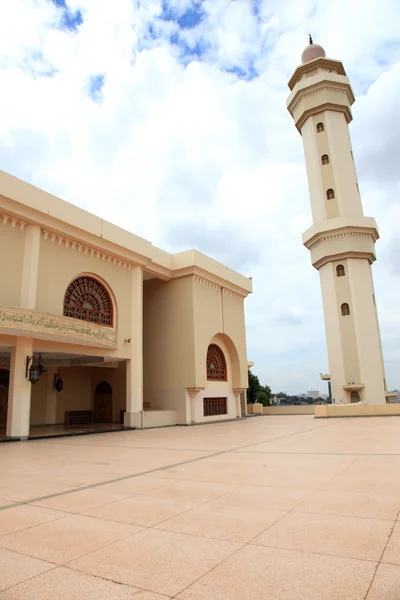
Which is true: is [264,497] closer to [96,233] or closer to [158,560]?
[158,560]

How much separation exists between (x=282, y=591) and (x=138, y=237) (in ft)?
55.2

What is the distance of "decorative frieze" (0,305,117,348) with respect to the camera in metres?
11.8

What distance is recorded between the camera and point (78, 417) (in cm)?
2070

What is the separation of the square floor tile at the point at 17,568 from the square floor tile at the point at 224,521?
111cm

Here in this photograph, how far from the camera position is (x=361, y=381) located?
84.3ft

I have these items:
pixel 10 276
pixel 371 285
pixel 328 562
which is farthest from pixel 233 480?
pixel 371 285

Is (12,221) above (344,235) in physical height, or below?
below

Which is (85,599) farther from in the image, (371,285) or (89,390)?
(371,285)

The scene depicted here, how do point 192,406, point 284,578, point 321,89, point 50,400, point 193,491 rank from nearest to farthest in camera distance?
1. point 284,578
2. point 193,491
3. point 50,400
4. point 192,406
5. point 321,89

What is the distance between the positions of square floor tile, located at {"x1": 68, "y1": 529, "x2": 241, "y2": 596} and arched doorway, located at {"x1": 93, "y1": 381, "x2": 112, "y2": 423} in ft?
61.2

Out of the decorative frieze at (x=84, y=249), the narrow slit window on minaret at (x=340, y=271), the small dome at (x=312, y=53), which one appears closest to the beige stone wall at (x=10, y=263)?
the decorative frieze at (x=84, y=249)

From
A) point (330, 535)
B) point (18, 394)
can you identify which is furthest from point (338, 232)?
point (330, 535)

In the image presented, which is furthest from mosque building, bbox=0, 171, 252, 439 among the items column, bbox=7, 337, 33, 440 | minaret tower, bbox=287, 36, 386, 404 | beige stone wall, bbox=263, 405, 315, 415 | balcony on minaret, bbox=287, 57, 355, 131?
balcony on minaret, bbox=287, 57, 355, 131

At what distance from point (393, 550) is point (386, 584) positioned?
1.99 ft
